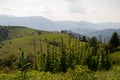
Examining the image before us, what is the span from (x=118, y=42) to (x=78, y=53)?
50046 millimetres

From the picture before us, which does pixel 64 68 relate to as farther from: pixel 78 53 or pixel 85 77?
pixel 85 77

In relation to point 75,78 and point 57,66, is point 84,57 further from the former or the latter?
point 75,78

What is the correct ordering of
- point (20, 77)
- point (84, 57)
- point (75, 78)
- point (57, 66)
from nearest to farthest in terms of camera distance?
point (75, 78)
point (20, 77)
point (57, 66)
point (84, 57)

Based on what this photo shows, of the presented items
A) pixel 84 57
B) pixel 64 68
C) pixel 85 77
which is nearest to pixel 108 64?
pixel 84 57

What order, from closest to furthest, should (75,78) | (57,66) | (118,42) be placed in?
(75,78), (57,66), (118,42)

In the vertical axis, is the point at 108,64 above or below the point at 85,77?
below

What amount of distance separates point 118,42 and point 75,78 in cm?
12933

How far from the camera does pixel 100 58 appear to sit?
3812 inches

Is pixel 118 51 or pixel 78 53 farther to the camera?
pixel 118 51

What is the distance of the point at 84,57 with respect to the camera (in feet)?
308

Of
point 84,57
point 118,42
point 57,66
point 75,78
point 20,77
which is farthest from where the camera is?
point 118,42

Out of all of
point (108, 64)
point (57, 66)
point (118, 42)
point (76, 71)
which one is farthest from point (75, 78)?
point (118, 42)

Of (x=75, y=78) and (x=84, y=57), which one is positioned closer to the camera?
(x=75, y=78)

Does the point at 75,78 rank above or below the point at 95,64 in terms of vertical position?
above
